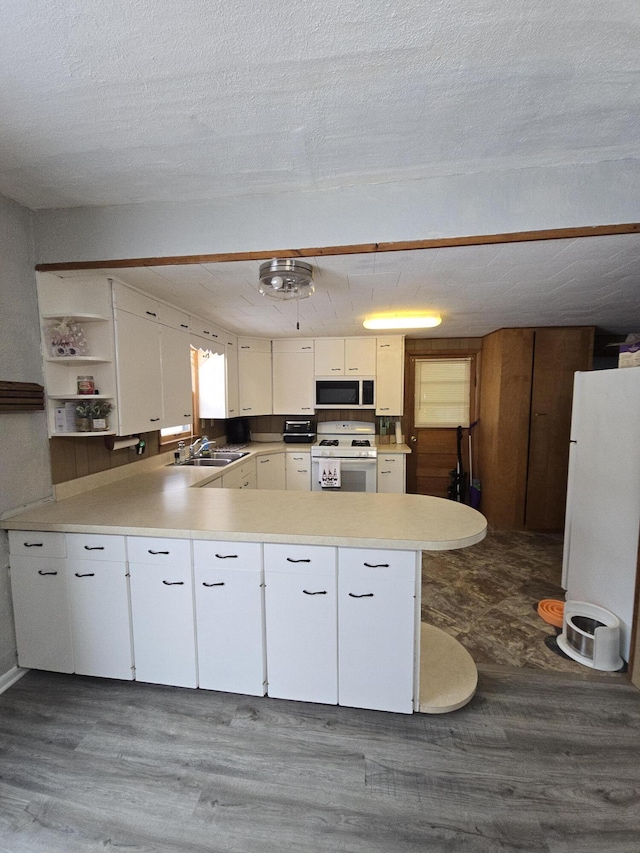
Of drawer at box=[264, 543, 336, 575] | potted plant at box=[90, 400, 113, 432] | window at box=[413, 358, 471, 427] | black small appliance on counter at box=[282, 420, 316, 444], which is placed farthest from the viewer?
window at box=[413, 358, 471, 427]

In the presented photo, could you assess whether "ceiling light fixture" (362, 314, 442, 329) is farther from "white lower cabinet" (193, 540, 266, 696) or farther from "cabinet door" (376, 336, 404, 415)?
"white lower cabinet" (193, 540, 266, 696)

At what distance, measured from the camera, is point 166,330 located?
2.66 meters

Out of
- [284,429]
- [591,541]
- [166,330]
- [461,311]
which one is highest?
[461,311]

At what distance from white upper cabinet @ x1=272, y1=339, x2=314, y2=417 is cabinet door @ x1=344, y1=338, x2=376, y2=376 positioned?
1.45ft

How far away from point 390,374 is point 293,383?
1161 millimetres

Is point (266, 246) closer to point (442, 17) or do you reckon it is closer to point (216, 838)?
point (442, 17)

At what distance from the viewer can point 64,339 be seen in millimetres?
2070

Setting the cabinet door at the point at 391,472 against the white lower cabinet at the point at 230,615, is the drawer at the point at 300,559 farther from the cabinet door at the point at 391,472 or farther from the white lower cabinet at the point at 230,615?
the cabinet door at the point at 391,472

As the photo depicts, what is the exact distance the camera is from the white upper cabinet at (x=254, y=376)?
13.6 ft

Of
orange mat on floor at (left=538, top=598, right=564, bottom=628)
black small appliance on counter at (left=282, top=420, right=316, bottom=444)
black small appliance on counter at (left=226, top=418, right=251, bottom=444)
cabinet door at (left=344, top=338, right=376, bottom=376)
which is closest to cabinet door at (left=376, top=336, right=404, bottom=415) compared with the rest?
cabinet door at (left=344, top=338, right=376, bottom=376)

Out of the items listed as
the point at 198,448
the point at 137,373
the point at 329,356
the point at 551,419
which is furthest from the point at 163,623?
the point at 551,419

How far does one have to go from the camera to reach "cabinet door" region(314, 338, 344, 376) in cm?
433

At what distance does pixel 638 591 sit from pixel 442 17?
2.51m

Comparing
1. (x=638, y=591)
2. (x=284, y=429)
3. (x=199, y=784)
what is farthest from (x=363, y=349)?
(x=199, y=784)
